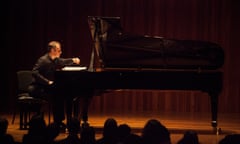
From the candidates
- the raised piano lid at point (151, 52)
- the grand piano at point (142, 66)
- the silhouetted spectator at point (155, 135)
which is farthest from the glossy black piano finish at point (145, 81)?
the silhouetted spectator at point (155, 135)

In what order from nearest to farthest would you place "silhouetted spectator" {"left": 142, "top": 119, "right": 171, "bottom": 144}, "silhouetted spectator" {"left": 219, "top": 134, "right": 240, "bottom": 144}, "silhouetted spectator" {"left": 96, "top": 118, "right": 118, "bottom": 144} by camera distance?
"silhouetted spectator" {"left": 219, "top": 134, "right": 240, "bottom": 144} → "silhouetted spectator" {"left": 142, "top": 119, "right": 171, "bottom": 144} → "silhouetted spectator" {"left": 96, "top": 118, "right": 118, "bottom": 144}

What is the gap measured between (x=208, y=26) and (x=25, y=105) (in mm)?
4354

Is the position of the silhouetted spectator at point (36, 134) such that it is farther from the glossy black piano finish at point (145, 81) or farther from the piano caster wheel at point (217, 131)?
the piano caster wheel at point (217, 131)

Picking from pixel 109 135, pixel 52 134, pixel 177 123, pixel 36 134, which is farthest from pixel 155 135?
pixel 177 123

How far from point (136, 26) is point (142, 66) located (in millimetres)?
3186

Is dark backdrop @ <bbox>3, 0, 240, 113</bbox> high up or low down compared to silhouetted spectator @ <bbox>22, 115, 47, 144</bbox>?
up

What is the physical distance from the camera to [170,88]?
6117 mm

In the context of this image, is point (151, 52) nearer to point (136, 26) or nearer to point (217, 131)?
point (217, 131)

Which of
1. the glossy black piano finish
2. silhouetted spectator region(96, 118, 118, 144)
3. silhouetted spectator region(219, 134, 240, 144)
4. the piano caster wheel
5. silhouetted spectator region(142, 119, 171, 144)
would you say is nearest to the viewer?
silhouetted spectator region(219, 134, 240, 144)

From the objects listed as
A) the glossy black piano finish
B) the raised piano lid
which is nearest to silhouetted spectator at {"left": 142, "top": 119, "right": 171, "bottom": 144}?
the glossy black piano finish

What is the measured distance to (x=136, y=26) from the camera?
9445mm

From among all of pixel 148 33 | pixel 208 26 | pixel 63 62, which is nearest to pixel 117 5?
pixel 148 33

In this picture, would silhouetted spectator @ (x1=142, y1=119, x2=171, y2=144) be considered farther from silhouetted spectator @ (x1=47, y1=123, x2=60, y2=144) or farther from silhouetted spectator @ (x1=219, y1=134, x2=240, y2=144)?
silhouetted spectator @ (x1=47, y1=123, x2=60, y2=144)

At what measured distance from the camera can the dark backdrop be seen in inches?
371
